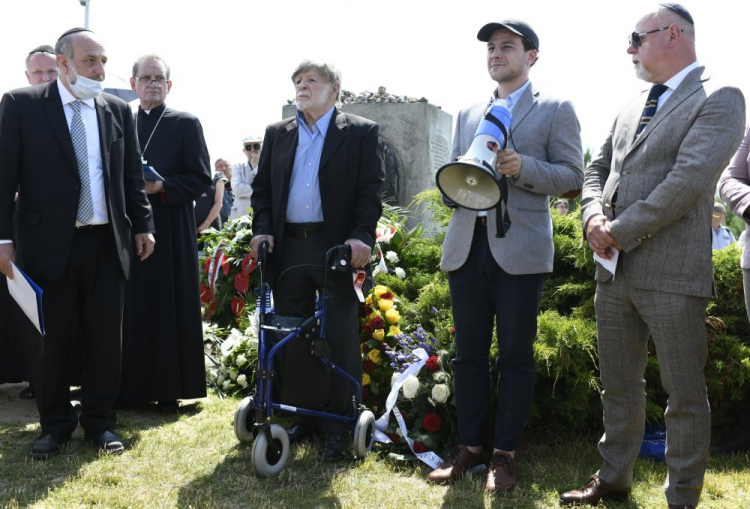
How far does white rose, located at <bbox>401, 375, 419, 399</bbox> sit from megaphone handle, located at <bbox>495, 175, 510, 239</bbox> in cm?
110

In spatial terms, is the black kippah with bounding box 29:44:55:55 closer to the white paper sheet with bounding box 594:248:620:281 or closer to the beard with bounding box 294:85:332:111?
the beard with bounding box 294:85:332:111

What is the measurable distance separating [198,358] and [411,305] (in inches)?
59.9

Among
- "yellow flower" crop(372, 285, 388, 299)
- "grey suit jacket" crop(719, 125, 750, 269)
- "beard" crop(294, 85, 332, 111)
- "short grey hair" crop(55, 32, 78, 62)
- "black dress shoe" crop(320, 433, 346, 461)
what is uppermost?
"short grey hair" crop(55, 32, 78, 62)

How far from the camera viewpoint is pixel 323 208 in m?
4.15

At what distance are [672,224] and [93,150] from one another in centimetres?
306

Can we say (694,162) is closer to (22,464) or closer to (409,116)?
(22,464)

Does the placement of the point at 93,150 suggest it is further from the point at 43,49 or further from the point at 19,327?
the point at 19,327

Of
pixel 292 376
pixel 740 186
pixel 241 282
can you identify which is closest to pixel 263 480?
pixel 292 376

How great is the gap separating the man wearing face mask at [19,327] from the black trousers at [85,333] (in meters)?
1.41

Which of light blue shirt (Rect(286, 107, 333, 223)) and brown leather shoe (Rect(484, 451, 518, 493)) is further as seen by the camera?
light blue shirt (Rect(286, 107, 333, 223))

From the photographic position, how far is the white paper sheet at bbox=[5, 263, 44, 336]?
12.1 ft

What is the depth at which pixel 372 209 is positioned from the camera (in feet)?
13.8

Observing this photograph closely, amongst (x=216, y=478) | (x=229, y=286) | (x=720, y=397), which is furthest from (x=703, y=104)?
(x=229, y=286)

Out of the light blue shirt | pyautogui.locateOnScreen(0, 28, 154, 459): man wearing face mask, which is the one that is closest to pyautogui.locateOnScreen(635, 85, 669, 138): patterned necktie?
the light blue shirt
